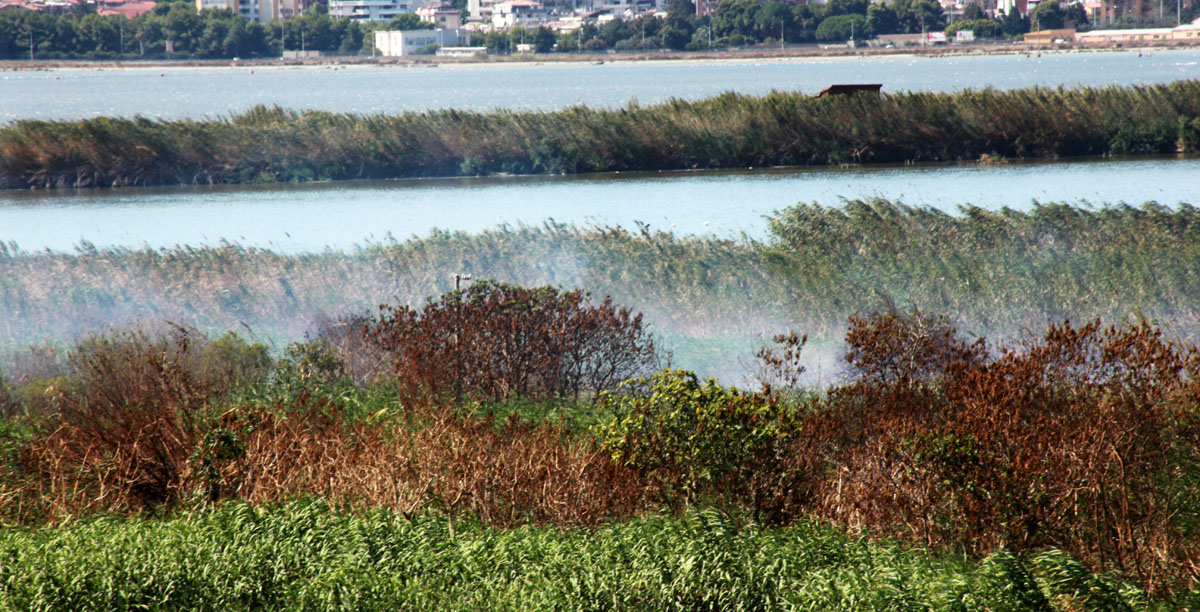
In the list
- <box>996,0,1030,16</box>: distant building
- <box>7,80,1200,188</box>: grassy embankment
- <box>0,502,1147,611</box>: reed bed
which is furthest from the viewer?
<box>996,0,1030,16</box>: distant building

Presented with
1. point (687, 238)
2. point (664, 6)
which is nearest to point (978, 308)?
point (687, 238)

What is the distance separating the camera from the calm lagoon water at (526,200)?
21.0 metres

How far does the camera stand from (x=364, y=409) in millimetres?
10680

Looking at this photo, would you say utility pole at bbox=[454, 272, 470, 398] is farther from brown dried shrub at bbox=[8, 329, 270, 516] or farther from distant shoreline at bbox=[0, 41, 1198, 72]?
distant shoreline at bbox=[0, 41, 1198, 72]

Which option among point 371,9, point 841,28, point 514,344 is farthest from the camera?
point 371,9

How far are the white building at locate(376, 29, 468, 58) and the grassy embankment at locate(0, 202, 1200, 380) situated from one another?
11923 centimetres

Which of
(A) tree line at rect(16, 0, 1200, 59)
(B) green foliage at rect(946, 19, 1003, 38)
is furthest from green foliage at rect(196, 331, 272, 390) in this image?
(B) green foliage at rect(946, 19, 1003, 38)

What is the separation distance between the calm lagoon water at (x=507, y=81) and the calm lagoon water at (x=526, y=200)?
2437 centimetres

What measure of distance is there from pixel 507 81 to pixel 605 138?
239 ft

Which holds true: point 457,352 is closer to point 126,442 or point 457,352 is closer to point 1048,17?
point 126,442

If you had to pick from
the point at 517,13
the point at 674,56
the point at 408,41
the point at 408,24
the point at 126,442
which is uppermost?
the point at 517,13

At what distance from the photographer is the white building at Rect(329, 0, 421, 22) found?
159000 mm

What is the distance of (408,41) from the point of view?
137 metres

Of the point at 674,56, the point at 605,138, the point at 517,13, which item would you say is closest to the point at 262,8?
the point at 517,13
